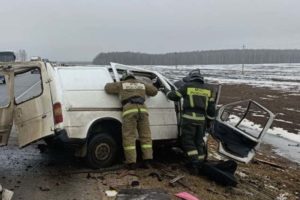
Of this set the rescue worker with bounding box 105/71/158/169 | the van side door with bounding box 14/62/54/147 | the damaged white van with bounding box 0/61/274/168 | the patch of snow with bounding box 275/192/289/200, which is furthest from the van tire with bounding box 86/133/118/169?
the patch of snow with bounding box 275/192/289/200

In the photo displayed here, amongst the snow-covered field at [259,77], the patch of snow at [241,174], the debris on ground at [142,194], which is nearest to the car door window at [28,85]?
the debris on ground at [142,194]

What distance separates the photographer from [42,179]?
7.32m

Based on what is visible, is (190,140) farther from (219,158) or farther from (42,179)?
(42,179)

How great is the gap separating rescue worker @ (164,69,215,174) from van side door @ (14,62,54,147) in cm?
204

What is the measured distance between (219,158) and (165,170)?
183 cm

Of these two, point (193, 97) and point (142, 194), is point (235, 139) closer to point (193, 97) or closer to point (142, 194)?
point (193, 97)

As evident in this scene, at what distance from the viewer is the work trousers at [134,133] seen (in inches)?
305

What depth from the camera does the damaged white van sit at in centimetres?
750

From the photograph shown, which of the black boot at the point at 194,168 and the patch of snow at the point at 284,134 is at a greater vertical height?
the black boot at the point at 194,168

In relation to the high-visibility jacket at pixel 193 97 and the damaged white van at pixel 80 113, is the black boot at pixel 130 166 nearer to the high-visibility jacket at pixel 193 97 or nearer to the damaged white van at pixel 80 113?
the damaged white van at pixel 80 113

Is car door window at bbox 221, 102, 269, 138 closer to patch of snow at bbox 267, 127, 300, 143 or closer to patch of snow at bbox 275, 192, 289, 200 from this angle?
patch of snow at bbox 267, 127, 300, 143

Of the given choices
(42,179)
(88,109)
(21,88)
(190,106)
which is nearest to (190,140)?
(190,106)

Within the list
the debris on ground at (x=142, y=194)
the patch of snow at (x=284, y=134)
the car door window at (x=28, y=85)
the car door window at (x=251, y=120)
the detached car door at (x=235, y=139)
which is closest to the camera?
the debris on ground at (x=142, y=194)

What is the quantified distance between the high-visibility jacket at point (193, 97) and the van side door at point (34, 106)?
2043 mm
